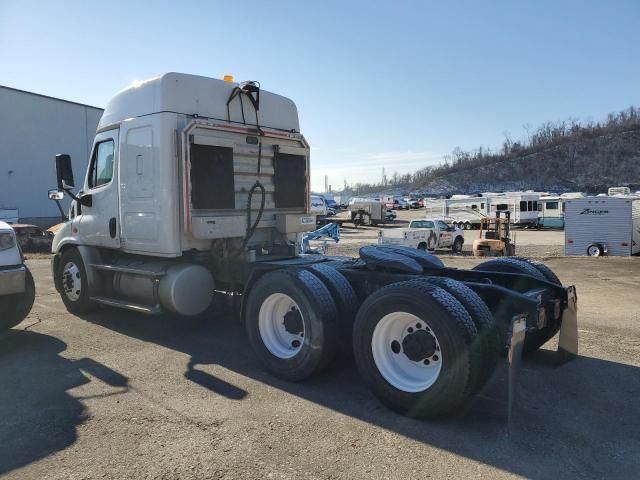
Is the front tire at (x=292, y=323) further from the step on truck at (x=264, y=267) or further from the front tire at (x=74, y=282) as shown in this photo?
the front tire at (x=74, y=282)

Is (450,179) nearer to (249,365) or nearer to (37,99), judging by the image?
(37,99)

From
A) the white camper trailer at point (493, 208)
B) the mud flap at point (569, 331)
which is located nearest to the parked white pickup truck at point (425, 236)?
the white camper trailer at point (493, 208)

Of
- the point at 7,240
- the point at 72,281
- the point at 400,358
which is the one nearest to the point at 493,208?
the point at 72,281

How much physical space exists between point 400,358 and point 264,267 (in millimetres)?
2037

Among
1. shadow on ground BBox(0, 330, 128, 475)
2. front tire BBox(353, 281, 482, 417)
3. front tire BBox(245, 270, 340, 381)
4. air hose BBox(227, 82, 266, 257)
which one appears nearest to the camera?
shadow on ground BBox(0, 330, 128, 475)

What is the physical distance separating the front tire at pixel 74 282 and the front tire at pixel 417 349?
4.97 metres

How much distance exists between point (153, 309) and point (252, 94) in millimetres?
3265

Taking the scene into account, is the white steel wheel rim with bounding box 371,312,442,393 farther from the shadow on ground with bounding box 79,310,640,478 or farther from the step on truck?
the shadow on ground with bounding box 79,310,640,478

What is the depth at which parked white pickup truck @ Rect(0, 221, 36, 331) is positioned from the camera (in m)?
6.14

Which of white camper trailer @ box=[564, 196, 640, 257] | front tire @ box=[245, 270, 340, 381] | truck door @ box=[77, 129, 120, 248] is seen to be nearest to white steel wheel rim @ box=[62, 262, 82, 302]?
truck door @ box=[77, 129, 120, 248]

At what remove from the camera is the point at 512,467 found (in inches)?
128

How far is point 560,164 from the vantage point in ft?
326

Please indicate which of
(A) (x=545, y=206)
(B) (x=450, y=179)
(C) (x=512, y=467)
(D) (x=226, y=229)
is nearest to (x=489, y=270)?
(C) (x=512, y=467)

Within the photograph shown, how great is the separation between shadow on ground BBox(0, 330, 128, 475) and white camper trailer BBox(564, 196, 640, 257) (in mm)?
23795
